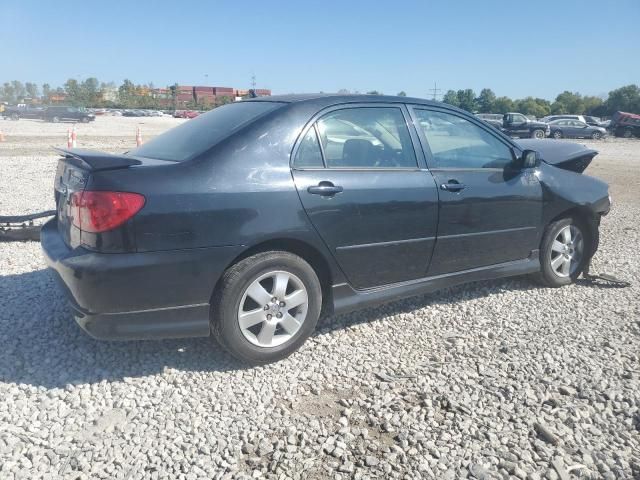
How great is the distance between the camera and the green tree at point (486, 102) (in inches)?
2813

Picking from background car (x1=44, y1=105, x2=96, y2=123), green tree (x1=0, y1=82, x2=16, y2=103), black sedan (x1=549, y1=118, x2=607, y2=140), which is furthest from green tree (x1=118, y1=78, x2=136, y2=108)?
black sedan (x1=549, y1=118, x2=607, y2=140)

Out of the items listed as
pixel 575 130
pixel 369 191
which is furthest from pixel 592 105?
pixel 369 191

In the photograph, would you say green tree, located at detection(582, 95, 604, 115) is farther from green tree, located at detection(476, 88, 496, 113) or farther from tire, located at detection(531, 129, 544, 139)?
tire, located at detection(531, 129, 544, 139)

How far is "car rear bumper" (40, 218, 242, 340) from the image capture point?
9.49ft

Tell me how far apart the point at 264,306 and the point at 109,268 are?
927mm

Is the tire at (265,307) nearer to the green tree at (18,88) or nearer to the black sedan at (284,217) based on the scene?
the black sedan at (284,217)

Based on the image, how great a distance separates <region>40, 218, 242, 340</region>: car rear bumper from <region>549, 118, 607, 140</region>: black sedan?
121 ft

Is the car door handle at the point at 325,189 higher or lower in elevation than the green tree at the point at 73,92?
lower

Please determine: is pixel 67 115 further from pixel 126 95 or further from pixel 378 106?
pixel 126 95

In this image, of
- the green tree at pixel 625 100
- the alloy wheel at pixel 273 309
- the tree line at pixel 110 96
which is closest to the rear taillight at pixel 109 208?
the alloy wheel at pixel 273 309

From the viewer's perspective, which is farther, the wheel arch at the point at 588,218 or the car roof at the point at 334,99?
the wheel arch at the point at 588,218

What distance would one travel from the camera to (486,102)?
71.9 metres

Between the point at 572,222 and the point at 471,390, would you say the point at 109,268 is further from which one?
the point at 572,222

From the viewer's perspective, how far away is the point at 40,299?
422 cm
